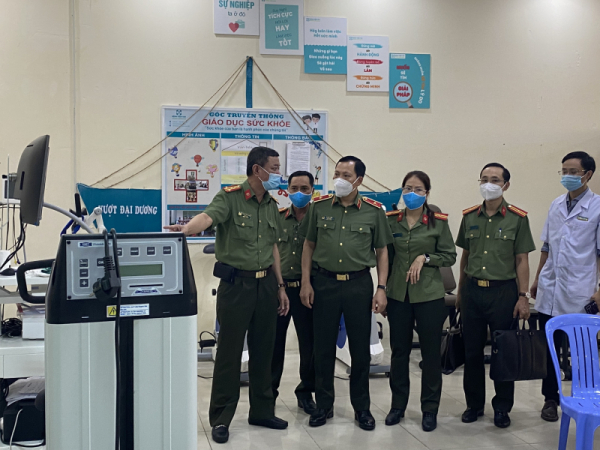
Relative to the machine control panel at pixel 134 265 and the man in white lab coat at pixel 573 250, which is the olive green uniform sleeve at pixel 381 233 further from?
the machine control panel at pixel 134 265

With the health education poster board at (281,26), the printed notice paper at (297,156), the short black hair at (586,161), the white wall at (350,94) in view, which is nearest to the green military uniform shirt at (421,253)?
the short black hair at (586,161)

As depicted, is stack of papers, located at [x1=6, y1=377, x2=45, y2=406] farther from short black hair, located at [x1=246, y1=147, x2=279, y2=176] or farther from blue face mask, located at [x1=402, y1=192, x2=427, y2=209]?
blue face mask, located at [x1=402, y1=192, x2=427, y2=209]

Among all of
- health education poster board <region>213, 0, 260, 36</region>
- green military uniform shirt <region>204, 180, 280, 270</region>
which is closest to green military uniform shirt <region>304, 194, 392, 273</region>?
green military uniform shirt <region>204, 180, 280, 270</region>

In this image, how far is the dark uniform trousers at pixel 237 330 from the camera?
3074 mm

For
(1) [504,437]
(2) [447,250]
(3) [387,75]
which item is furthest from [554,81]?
(1) [504,437]

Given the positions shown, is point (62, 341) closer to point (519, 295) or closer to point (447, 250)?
point (447, 250)

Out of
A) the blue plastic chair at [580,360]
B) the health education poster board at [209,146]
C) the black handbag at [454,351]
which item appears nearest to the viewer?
the blue plastic chair at [580,360]

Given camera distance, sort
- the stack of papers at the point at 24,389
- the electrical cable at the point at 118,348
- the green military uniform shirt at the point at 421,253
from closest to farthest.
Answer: the electrical cable at the point at 118,348 → the stack of papers at the point at 24,389 → the green military uniform shirt at the point at 421,253

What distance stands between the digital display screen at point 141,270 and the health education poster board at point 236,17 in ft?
12.8

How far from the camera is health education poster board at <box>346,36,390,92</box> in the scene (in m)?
5.12

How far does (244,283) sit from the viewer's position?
3072mm

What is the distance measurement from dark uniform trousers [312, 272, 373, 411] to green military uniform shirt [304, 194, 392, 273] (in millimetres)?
99

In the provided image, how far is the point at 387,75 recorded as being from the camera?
17.0 ft

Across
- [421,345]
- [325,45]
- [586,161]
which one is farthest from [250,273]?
[325,45]
